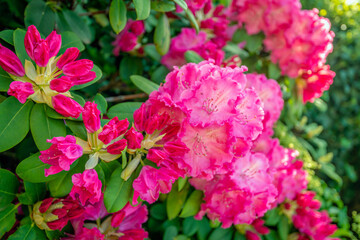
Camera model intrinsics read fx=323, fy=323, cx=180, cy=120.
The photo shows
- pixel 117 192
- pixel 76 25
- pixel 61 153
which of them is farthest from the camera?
pixel 76 25

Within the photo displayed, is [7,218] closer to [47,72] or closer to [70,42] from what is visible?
[47,72]

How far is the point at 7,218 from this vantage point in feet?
2.81

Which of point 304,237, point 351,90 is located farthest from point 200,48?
point 351,90

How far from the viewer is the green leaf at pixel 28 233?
82 centimetres

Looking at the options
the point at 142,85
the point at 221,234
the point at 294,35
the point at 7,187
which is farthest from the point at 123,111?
the point at 294,35

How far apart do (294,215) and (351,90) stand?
2.72m

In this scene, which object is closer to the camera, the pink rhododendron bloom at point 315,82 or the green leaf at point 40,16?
the green leaf at point 40,16

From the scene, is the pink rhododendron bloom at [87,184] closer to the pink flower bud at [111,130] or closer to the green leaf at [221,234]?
the pink flower bud at [111,130]

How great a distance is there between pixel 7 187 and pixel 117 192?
1.03 feet

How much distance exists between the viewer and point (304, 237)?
4.73ft

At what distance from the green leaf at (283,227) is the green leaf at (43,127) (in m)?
1.07

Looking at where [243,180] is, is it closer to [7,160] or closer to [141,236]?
[141,236]

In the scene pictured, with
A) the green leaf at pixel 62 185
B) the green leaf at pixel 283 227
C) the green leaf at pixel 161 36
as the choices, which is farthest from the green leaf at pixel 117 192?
the green leaf at pixel 283 227

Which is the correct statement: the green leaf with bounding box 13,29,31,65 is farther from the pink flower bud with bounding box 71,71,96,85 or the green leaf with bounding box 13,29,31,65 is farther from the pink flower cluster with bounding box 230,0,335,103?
the pink flower cluster with bounding box 230,0,335,103
